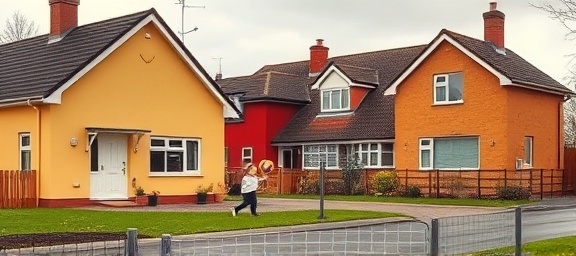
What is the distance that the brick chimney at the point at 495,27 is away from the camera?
37250mm

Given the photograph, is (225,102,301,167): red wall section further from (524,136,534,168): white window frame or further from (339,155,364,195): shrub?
(524,136,534,168): white window frame

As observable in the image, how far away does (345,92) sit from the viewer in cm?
4141

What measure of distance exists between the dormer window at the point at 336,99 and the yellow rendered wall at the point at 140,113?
37.9ft

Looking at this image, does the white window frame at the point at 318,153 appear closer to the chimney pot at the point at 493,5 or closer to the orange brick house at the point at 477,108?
the orange brick house at the point at 477,108

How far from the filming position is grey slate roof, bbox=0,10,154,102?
87.2ft

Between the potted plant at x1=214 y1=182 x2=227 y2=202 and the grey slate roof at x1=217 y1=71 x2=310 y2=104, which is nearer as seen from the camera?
the potted plant at x1=214 y1=182 x2=227 y2=202

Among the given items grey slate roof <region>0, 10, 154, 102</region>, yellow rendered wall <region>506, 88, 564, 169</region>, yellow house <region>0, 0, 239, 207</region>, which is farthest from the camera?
yellow rendered wall <region>506, 88, 564, 169</region>

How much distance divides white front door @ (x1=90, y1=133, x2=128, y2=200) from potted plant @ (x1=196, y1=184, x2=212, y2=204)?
109 inches

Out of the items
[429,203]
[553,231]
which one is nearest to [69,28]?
[429,203]

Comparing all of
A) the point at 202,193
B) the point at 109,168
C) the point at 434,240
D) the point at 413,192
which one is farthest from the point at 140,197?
the point at 434,240

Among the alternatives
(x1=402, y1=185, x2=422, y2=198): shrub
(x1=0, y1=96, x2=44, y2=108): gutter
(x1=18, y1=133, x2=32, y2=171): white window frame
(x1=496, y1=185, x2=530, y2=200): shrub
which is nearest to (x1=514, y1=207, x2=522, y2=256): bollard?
(x1=0, y1=96, x2=44, y2=108): gutter

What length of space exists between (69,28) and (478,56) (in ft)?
54.0

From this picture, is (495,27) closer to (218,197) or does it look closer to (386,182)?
(386,182)

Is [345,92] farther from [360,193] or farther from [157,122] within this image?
[157,122]
